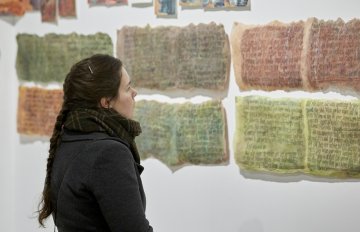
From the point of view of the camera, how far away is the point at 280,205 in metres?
1.99

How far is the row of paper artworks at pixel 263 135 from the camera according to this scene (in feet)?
6.13

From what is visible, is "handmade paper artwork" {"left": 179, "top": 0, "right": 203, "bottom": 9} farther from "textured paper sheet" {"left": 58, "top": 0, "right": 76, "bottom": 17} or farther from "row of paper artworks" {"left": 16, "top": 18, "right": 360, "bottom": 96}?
"textured paper sheet" {"left": 58, "top": 0, "right": 76, "bottom": 17}

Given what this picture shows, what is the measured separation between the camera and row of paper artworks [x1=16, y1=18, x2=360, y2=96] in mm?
1869

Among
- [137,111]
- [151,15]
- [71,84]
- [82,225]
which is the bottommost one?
[82,225]

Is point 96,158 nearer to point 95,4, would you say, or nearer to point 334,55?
point 334,55

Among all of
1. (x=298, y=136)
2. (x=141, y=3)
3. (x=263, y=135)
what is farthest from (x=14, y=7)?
(x=298, y=136)

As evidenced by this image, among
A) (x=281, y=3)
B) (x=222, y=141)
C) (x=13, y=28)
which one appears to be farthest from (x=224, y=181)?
(x=13, y=28)

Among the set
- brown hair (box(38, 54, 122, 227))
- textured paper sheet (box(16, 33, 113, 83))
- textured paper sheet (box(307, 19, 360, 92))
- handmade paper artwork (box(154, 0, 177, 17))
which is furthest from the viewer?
textured paper sheet (box(16, 33, 113, 83))

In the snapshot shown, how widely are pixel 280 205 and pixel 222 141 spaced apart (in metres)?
0.30

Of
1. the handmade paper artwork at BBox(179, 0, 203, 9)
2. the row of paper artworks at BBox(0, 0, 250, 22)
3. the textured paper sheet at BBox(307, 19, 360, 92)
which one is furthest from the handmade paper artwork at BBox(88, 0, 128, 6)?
the textured paper sheet at BBox(307, 19, 360, 92)

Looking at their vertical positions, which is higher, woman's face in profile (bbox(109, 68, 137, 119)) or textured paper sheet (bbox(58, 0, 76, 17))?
textured paper sheet (bbox(58, 0, 76, 17))

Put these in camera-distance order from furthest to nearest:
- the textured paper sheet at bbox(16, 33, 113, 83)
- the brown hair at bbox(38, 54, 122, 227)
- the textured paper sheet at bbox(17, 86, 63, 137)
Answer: the textured paper sheet at bbox(17, 86, 63, 137) → the textured paper sheet at bbox(16, 33, 113, 83) → the brown hair at bbox(38, 54, 122, 227)

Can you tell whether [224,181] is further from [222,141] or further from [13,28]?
[13,28]

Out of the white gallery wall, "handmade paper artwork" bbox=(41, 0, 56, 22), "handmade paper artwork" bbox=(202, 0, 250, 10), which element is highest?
"handmade paper artwork" bbox=(202, 0, 250, 10)
